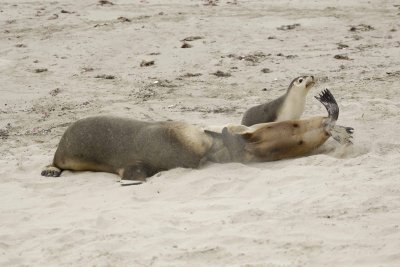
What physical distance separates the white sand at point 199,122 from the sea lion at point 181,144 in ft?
0.41

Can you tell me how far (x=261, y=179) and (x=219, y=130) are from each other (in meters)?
0.83

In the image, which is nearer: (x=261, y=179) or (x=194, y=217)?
(x=194, y=217)

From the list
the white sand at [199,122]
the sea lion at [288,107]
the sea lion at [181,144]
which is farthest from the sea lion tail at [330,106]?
the sea lion at [288,107]

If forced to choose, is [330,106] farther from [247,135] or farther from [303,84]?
[247,135]

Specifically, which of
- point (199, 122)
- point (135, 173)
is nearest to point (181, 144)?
point (135, 173)

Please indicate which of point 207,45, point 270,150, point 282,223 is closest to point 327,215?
point 282,223

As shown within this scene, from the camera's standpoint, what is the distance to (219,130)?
5758mm

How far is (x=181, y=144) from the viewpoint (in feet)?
18.7

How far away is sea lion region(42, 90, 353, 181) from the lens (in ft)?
18.5

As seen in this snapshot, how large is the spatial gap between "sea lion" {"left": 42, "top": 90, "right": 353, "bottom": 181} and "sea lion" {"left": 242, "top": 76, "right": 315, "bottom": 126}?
1.60ft

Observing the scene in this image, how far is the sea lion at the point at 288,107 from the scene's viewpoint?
6.40 m

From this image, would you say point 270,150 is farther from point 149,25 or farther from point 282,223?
point 149,25

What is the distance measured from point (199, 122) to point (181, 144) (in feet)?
4.48

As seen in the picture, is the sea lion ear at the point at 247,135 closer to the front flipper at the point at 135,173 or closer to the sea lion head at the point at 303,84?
the front flipper at the point at 135,173
